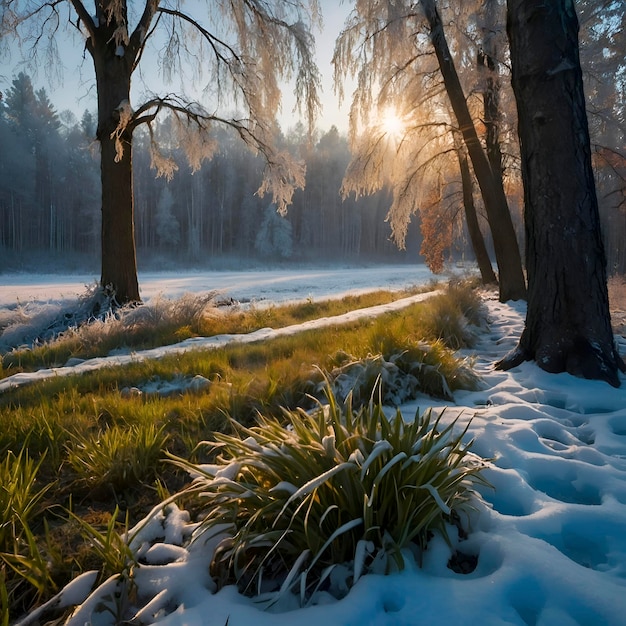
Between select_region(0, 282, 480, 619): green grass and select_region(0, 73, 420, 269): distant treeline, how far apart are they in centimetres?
3441

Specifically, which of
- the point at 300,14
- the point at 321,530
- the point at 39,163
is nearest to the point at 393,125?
the point at 300,14

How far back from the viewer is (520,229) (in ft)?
97.0

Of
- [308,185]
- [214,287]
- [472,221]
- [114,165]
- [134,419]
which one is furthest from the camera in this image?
[308,185]

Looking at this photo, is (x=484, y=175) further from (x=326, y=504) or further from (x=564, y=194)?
(x=326, y=504)

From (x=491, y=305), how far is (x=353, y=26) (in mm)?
6321

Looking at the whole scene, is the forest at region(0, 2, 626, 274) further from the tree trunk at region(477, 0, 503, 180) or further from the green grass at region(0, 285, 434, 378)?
the green grass at region(0, 285, 434, 378)

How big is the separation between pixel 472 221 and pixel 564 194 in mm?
9399

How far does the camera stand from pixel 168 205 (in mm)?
46062

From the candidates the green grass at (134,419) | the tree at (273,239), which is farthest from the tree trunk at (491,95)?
the tree at (273,239)

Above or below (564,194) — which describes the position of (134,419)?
below

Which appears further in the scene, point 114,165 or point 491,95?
point 491,95

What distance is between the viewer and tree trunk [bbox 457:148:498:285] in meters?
12.1

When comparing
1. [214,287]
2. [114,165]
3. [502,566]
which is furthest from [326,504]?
[214,287]

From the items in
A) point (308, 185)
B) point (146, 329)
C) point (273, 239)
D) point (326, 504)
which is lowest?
point (146, 329)
